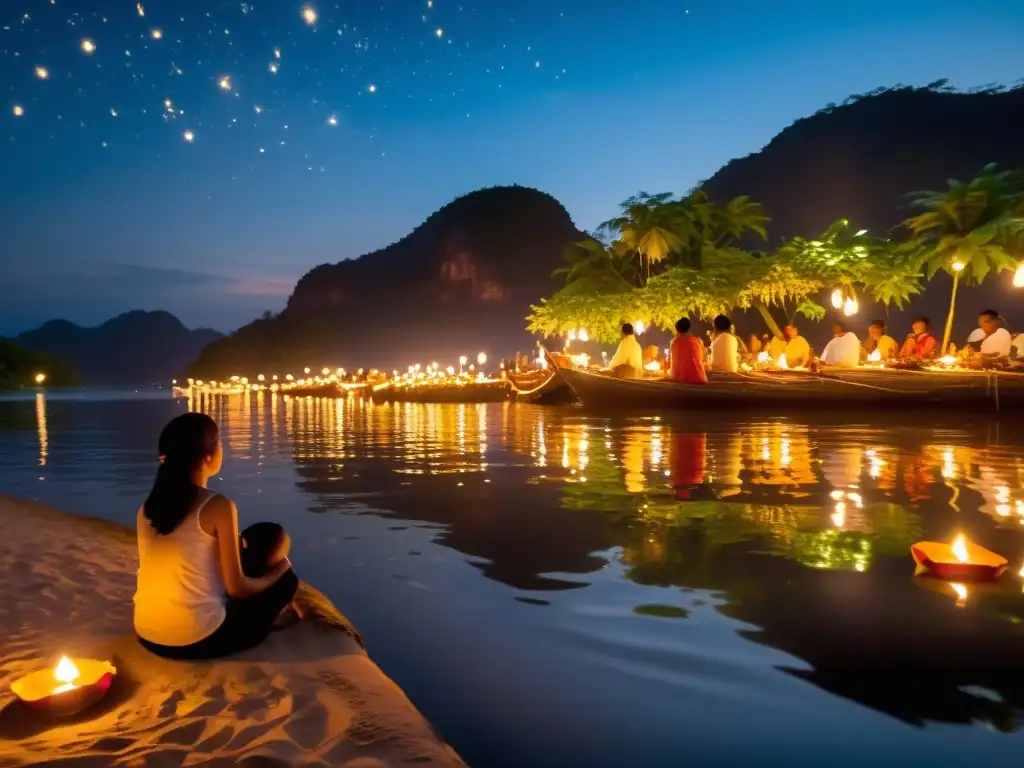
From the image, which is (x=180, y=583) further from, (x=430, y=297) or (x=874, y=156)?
(x=430, y=297)

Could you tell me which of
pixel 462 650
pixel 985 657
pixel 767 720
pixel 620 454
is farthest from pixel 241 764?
pixel 620 454

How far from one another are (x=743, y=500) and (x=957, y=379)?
14091 mm

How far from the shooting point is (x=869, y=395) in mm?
20688

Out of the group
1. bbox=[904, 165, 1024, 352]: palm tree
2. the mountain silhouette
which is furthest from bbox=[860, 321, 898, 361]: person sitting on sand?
the mountain silhouette

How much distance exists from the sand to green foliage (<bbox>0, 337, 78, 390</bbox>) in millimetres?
78368

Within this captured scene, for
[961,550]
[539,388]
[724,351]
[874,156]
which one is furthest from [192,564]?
[874,156]

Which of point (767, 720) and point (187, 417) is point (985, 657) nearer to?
point (767, 720)

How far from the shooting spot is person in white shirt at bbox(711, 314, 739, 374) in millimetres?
20188

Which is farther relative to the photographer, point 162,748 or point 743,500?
point 743,500

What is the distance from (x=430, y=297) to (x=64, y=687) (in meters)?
119

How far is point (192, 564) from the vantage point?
3.74 meters

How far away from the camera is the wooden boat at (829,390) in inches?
768

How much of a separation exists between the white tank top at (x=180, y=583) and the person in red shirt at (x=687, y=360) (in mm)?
17249

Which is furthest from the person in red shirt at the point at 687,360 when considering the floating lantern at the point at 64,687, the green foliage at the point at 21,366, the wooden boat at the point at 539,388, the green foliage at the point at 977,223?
the green foliage at the point at 21,366
